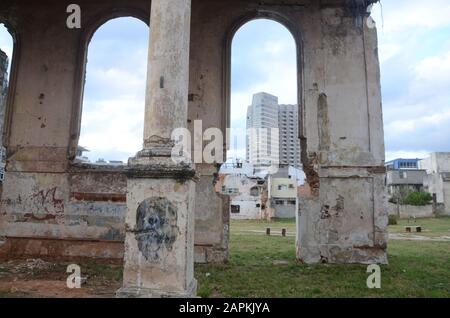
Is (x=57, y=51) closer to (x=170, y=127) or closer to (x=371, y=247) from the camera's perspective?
(x=170, y=127)

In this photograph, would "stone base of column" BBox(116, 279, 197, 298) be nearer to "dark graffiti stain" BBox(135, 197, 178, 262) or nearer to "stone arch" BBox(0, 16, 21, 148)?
"dark graffiti stain" BBox(135, 197, 178, 262)

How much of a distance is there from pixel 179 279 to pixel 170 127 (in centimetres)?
177

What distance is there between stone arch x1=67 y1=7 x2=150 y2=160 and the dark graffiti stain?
16.9 feet

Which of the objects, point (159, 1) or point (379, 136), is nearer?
point (159, 1)

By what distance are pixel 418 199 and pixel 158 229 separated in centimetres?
3954

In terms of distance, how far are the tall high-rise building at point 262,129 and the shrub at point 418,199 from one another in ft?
44.4

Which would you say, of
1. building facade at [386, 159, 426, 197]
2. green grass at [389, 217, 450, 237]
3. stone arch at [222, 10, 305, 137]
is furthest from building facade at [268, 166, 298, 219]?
stone arch at [222, 10, 305, 137]

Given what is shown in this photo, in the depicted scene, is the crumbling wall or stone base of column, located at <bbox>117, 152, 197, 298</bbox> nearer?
stone base of column, located at <bbox>117, 152, 197, 298</bbox>

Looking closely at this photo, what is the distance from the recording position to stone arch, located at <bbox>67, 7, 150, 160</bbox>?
9094 millimetres

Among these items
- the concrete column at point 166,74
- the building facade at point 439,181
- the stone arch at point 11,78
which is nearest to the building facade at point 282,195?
the building facade at point 439,181

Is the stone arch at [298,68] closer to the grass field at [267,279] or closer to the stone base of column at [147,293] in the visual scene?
the grass field at [267,279]

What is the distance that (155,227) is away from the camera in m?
4.51
